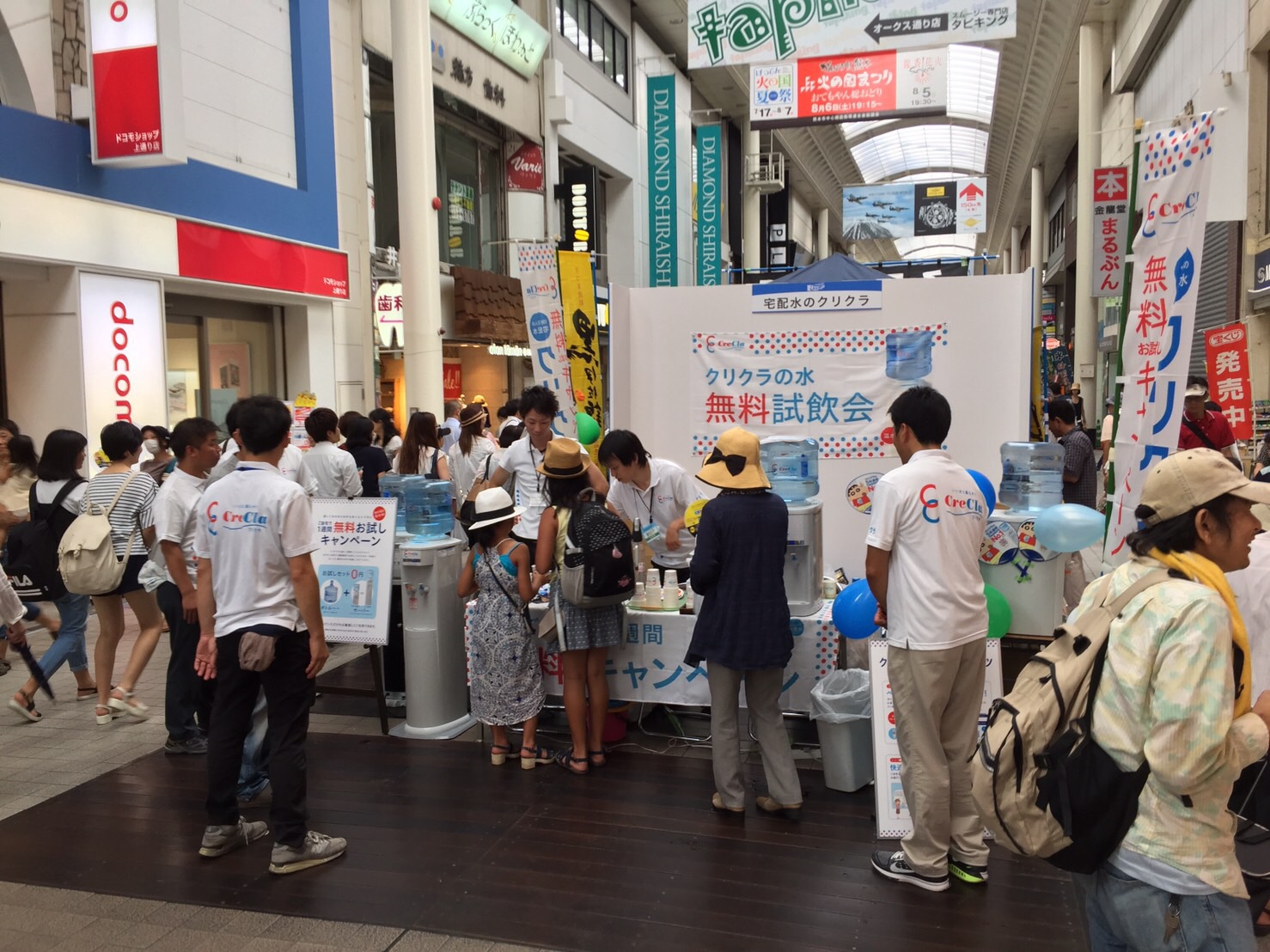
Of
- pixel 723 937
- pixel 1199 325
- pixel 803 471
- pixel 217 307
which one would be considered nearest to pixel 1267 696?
pixel 723 937

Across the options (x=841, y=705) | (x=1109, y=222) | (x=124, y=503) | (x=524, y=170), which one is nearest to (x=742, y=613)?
(x=841, y=705)

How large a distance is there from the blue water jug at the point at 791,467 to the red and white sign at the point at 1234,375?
3.16 meters

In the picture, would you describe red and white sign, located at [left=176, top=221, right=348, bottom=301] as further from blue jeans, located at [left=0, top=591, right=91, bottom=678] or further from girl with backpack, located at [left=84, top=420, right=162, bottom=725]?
girl with backpack, located at [left=84, top=420, right=162, bottom=725]

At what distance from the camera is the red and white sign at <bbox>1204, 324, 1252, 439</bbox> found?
6.67 meters

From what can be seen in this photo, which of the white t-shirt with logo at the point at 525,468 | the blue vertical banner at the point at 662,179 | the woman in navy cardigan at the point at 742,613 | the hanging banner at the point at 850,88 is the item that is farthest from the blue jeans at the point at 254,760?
the blue vertical banner at the point at 662,179

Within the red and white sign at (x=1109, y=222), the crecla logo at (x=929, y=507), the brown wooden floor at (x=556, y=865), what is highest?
the red and white sign at (x=1109, y=222)

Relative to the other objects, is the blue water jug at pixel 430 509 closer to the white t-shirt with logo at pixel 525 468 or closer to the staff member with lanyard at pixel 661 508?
the white t-shirt with logo at pixel 525 468

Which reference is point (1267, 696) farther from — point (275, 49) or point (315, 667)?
point (275, 49)

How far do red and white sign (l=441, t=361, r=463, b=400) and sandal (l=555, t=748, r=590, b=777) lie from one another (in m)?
12.9

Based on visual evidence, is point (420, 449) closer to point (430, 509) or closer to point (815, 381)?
point (430, 509)

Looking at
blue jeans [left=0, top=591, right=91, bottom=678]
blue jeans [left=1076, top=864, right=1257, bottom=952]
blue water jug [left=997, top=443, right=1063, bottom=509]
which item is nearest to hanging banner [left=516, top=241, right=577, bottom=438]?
blue water jug [left=997, top=443, right=1063, bottom=509]

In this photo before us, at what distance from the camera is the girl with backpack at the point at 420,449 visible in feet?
25.0

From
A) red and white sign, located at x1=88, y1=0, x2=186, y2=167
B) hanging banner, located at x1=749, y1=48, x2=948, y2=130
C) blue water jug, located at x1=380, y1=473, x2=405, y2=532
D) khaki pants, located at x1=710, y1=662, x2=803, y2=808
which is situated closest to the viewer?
khaki pants, located at x1=710, y1=662, x2=803, y2=808

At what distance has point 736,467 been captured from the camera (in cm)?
426
